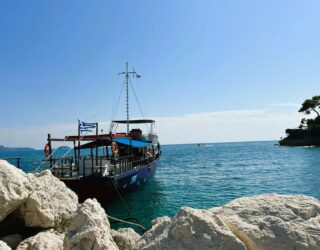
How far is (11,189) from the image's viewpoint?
728cm

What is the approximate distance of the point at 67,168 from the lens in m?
22.8

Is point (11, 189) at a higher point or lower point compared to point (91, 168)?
higher

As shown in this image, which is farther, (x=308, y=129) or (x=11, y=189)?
(x=308, y=129)

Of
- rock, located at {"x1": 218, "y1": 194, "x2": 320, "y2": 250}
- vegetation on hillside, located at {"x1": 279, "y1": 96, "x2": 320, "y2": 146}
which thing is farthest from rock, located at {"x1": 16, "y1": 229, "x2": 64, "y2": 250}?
vegetation on hillside, located at {"x1": 279, "y1": 96, "x2": 320, "y2": 146}

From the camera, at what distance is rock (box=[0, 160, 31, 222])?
7086mm

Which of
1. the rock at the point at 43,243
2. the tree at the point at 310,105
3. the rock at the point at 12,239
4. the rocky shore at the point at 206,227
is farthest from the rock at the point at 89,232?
the tree at the point at 310,105

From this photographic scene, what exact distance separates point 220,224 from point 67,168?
63.1 feet

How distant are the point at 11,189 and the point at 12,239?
3.70 feet

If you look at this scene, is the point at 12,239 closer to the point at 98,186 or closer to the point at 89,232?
the point at 89,232

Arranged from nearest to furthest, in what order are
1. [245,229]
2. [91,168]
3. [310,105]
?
[245,229] → [91,168] → [310,105]

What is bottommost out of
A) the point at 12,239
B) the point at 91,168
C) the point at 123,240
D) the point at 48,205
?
the point at 123,240

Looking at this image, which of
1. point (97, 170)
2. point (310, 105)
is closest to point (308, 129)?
point (310, 105)

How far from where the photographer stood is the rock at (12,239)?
24.1 feet

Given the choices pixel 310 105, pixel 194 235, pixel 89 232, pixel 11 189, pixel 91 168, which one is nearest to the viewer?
pixel 194 235
